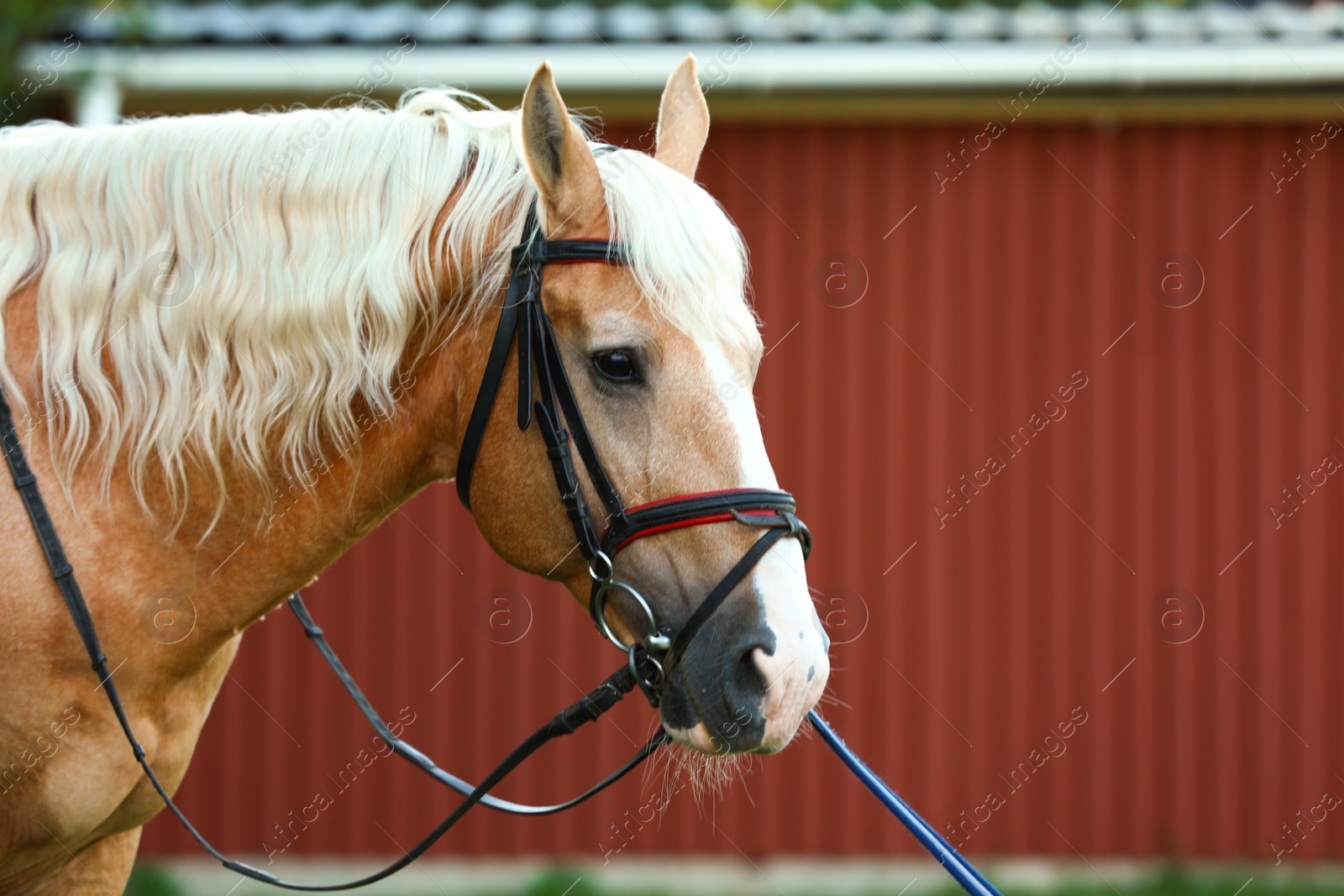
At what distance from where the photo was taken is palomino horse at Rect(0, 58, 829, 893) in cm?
180

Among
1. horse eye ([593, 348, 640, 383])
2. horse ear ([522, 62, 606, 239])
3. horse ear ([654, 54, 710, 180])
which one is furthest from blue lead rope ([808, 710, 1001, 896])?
horse ear ([654, 54, 710, 180])

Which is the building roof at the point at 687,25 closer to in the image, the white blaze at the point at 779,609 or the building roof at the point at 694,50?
the building roof at the point at 694,50

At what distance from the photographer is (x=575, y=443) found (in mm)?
1865

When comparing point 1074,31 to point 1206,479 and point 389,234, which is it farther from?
point 389,234

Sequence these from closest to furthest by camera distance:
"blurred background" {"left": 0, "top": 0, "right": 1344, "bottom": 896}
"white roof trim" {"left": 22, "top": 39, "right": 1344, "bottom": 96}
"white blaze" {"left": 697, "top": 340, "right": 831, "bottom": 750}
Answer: "white blaze" {"left": 697, "top": 340, "right": 831, "bottom": 750} → "white roof trim" {"left": 22, "top": 39, "right": 1344, "bottom": 96} → "blurred background" {"left": 0, "top": 0, "right": 1344, "bottom": 896}

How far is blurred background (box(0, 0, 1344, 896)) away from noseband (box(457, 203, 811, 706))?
302 centimetres

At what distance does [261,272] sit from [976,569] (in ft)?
12.6

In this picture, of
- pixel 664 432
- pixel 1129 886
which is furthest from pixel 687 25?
pixel 1129 886

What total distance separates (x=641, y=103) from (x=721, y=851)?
11.8ft

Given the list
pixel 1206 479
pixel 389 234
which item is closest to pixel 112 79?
pixel 389 234

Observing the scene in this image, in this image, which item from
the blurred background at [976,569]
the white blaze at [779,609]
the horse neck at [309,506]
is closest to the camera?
the white blaze at [779,609]

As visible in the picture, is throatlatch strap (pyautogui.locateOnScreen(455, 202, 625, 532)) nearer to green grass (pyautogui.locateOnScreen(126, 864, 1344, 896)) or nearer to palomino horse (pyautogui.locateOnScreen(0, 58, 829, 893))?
palomino horse (pyautogui.locateOnScreen(0, 58, 829, 893))

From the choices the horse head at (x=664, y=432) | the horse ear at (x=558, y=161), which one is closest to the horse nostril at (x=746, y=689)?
the horse head at (x=664, y=432)

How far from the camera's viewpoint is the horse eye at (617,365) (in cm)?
184
